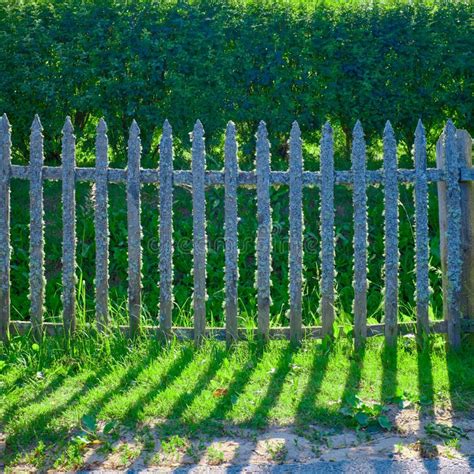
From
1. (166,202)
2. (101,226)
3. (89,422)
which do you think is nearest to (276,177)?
(166,202)

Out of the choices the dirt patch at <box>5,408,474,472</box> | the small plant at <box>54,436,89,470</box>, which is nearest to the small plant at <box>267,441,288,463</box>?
the dirt patch at <box>5,408,474,472</box>

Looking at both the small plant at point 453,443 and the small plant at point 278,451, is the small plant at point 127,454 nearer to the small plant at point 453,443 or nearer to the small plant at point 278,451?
the small plant at point 278,451

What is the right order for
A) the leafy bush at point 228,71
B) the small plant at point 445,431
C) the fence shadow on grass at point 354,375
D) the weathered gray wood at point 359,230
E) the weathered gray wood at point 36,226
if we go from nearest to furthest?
the small plant at point 445,431 → the fence shadow on grass at point 354,375 → the weathered gray wood at point 359,230 → the weathered gray wood at point 36,226 → the leafy bush at point 228,71

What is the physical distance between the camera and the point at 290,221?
231 inches

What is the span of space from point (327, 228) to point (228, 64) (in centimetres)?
348

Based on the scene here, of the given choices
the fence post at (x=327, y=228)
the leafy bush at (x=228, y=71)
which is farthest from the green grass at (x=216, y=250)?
the fence post at (x=327, y=228)

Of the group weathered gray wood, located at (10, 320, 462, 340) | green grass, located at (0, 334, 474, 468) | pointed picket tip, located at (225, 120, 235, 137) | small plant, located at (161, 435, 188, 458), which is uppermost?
pointed picket tip, located at (225, 120, 235, 137)

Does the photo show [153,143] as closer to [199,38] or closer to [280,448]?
[199,38]

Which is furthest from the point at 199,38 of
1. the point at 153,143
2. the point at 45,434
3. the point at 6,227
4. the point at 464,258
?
the point at 45,434

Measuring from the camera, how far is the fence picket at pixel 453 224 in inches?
232

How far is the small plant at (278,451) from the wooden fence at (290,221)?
1.61 meters

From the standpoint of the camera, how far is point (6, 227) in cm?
607

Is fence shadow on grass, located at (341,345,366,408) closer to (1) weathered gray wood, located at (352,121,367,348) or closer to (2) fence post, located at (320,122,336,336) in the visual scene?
(1) weathered gray wood, located at (352,121,367,348)

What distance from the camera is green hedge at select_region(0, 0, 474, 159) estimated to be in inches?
340
